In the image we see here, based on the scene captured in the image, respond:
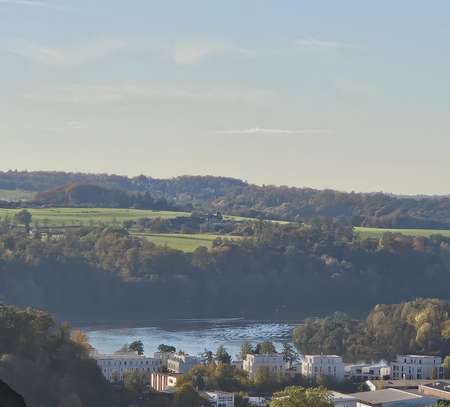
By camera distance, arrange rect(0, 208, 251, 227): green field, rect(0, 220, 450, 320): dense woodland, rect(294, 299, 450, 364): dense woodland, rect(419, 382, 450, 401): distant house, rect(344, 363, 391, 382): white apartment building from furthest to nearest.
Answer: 1. rect(0, 208, 251, 227): green field
2. rect(0, 220, 450, 320): dense woodland
3. rect(294, 299, 450, 364): dense woodland
4. rect(344, 363, 391, 382): white apartment building
5. rect(419, 382, 450, 401): distant house

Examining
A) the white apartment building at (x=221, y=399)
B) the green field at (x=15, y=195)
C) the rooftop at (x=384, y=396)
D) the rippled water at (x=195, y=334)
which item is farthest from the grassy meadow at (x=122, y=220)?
the white apartment building at (x=221, y=399)

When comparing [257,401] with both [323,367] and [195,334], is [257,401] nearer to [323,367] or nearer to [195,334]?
[323,367]

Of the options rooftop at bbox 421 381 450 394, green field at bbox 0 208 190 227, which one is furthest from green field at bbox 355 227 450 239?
rooftop at bbox 421 381 450 394

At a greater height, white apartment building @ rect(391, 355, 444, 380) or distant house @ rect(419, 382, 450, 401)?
distant house @ rect(419, 382, 450, 401)

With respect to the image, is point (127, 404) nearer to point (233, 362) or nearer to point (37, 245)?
point (233, 362)

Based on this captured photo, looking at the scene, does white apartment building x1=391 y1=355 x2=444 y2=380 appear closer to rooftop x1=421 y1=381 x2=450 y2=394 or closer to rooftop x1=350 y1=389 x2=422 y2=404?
rooftop x1=421 y1=381 x2=450 y2=394

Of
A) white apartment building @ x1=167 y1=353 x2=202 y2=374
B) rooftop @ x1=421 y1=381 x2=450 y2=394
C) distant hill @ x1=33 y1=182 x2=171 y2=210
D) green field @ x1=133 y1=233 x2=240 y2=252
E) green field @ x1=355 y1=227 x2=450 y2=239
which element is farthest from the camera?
distant hill @ x1=33 y1=182 x2=171 y2=210

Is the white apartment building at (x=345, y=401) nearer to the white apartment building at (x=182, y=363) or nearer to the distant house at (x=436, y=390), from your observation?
the distant house at (x=436, y=390)

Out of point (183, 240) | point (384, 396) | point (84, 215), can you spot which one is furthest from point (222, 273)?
point (384, 396)
